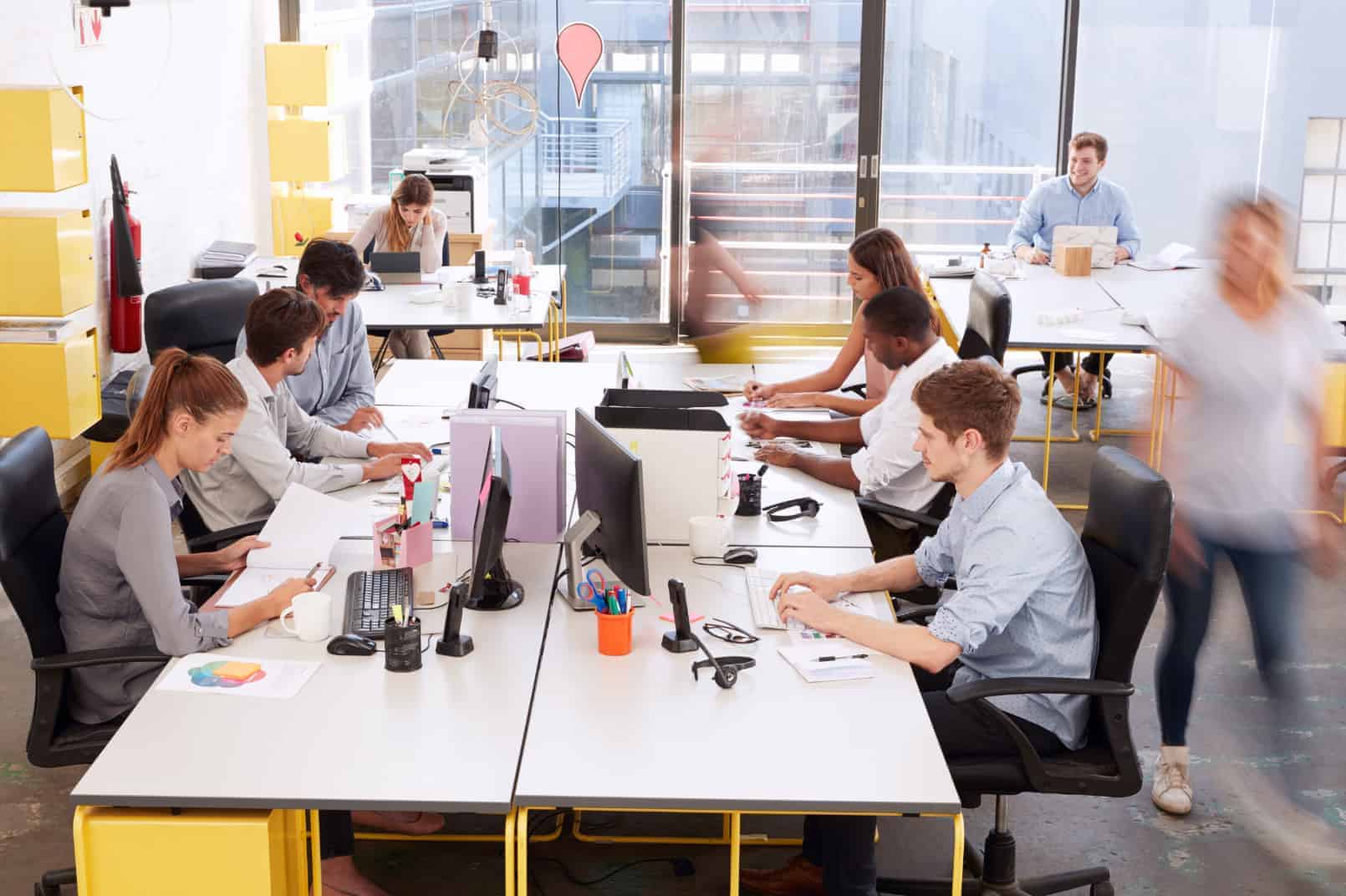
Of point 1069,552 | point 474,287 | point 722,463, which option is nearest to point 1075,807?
point 1069,552

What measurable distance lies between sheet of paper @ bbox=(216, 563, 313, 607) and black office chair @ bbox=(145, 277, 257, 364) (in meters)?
2.10

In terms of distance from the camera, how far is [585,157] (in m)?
9.20

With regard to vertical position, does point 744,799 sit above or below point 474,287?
below

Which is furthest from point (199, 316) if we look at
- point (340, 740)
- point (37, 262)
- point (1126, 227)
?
point (1126, 227)

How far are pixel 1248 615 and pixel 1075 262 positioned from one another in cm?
413

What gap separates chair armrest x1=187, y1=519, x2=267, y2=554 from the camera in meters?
3.79

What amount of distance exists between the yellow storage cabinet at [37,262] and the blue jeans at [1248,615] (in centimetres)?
408

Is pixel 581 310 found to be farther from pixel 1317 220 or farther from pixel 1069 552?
pixel 1069 552

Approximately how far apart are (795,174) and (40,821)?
6.74m

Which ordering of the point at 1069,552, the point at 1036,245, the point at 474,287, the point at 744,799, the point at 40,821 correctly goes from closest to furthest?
the point at 744,799 → the point at 1069,552 → the point at 40,821 → the point at 474,287 → the point at 1036,245

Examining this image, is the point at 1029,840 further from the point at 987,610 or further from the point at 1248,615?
the point at 987,610

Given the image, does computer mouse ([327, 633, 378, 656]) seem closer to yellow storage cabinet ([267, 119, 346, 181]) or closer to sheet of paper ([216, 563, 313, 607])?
sheet of paper ([216, 563, 313, 607])

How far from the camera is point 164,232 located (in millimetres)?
7277

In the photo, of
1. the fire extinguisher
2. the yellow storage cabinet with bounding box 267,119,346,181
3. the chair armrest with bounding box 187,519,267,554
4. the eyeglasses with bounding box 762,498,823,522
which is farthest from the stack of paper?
the yellow storage cabinet with bounding box 267,119,346,181
